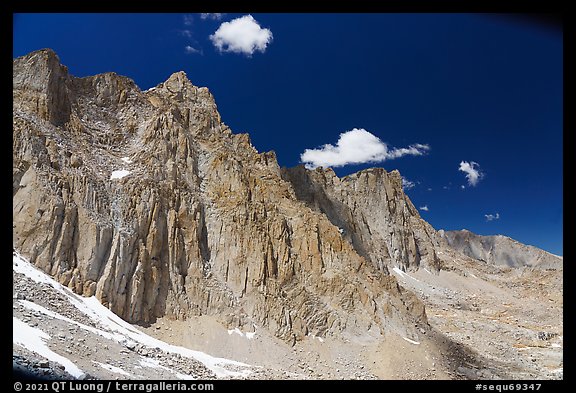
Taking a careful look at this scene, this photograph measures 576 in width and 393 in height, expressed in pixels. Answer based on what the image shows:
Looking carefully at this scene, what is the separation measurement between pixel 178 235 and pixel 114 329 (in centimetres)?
938

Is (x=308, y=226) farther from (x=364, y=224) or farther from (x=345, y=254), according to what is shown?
(x=364, y=224)

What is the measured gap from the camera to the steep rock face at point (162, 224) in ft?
82.6

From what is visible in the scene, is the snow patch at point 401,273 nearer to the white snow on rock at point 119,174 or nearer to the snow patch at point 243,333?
the snow patch at point 243,333

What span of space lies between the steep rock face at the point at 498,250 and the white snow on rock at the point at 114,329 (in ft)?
508

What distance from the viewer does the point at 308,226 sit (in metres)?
37.8

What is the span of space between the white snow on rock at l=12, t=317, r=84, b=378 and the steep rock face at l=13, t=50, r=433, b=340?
276 inches

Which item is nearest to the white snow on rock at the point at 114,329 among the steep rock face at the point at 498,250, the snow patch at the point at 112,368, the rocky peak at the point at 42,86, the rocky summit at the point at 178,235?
the rocky summit at the point at 178,235

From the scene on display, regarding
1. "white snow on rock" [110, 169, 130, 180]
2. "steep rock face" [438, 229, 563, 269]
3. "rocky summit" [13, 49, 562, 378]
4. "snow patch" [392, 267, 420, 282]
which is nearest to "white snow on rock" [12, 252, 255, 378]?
"rocky summit" [13, 49, 562, 378]

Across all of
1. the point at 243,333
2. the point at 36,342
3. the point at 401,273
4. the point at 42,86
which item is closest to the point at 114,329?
the point at 36,342

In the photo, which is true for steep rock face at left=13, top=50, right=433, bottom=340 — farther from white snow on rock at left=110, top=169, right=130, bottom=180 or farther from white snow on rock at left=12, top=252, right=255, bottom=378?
white snow on rock at left=12, top=252, right=255, bottom=378

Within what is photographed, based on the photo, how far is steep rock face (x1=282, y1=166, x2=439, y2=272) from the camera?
7906 cm

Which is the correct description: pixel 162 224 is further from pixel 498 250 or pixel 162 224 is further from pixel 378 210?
pixel 498 250
